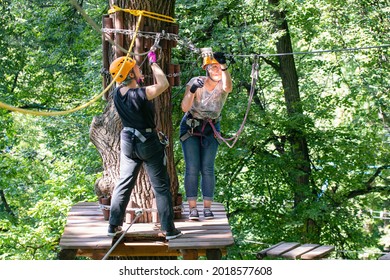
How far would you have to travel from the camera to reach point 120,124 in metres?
5.94

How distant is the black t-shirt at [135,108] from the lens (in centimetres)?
500

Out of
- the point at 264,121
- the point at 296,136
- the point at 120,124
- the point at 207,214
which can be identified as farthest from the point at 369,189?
the point at 120,124

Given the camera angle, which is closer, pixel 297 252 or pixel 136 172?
pixel 136 172

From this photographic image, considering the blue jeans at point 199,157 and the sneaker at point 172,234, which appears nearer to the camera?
the sneaker at point 172,234

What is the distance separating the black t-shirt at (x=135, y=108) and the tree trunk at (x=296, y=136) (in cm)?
529

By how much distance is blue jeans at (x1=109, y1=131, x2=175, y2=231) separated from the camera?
5.18m

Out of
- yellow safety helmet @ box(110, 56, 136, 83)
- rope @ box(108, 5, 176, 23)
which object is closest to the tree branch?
rope @ box(108, 5, 176, 23)

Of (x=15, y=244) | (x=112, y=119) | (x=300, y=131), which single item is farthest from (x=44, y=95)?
(x=112, y=119)

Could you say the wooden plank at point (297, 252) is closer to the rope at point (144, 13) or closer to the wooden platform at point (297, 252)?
the wooden platform at point (297, 252)

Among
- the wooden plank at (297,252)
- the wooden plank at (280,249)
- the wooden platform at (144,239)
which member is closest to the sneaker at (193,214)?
the wooden platform at (144,239)

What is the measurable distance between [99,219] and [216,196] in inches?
189

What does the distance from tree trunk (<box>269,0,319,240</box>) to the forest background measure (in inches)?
2.3

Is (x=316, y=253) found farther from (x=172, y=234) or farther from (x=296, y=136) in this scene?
(x=296, y=136)

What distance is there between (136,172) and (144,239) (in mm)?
527
